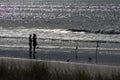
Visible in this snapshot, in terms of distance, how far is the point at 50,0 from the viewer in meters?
190

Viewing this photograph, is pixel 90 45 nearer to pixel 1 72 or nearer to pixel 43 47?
pixel 43 47

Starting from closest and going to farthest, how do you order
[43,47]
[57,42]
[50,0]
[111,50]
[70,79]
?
[70,79] → [111,50] → [43,47] → [57,42] → [50,0]

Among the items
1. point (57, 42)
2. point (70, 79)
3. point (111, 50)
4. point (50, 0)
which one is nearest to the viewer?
point (70, 79)

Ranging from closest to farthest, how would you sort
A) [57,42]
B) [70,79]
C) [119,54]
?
[70,79] → [119,54] → [57,42]

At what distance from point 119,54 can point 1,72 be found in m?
16.0

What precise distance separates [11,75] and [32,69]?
2.00ft

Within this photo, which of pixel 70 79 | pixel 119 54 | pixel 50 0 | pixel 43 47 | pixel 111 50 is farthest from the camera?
pixel 50 0

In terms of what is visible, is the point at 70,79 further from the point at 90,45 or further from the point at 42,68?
the point at 90,45

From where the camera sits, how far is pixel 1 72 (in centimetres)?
1032

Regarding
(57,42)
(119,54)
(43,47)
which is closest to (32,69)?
(119,54)

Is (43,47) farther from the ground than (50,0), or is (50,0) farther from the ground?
(50,0)

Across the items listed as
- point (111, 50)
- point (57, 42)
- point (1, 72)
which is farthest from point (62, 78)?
point (57, 42)

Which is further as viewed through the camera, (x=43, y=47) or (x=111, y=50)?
(x=43, y=47)

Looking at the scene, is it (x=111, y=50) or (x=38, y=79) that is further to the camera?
(x=111, y=50)
